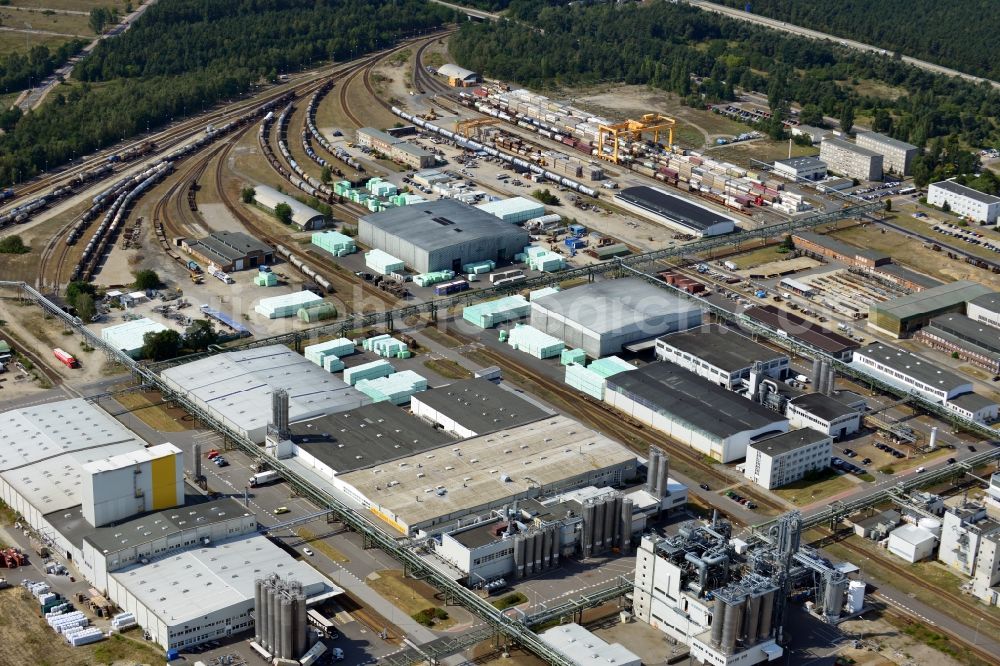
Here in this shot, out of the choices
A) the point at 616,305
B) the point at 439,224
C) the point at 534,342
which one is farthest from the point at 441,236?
the point at 616,305

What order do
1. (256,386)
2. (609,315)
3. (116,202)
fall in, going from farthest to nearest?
(116,202) < (609,315) < (256,386)

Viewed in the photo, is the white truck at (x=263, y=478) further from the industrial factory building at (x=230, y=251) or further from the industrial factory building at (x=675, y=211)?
the industrial factory building at (x=675, y=211)

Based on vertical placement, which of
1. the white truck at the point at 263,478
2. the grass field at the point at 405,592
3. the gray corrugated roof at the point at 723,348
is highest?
the gray corrugated roof at the point at 723,348

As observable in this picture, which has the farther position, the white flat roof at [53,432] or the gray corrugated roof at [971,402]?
the gray corrugated roof at [971,402]

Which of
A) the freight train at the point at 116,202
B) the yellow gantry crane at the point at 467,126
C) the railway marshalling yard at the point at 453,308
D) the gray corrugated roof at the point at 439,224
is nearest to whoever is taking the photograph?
the railway marshalling yard at the point at 453,308

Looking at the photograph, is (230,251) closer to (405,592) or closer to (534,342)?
(534,342)

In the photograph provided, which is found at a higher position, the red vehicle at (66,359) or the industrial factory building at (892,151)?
the industrial factory building at (892,151)

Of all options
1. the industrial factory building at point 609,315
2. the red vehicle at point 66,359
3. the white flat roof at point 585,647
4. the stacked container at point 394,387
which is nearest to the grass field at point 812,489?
the white flat roof at point 585,647

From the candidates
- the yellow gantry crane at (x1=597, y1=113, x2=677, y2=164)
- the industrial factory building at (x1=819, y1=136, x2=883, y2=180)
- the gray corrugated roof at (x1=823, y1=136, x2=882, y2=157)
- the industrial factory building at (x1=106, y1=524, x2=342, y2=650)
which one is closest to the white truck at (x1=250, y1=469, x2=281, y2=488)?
the industrial factory building at (x1=106, y1=524, x2=342, y2=650)

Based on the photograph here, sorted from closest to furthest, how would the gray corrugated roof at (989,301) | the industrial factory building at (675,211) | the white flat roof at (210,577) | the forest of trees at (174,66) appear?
the white flat roof at (210,577), the gray corrugated roof at (989,301), the industrial factory building at (675,211), the forest of trees at (174,66)
